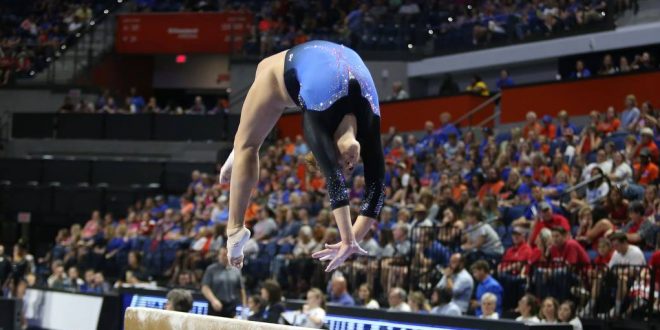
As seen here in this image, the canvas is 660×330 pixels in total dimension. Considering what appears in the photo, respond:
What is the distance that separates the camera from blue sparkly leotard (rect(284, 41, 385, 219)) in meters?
4.99

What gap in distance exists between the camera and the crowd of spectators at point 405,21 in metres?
22.1

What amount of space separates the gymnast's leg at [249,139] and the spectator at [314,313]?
4.71 metres

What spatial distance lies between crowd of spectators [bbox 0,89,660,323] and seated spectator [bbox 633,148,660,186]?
0.02m

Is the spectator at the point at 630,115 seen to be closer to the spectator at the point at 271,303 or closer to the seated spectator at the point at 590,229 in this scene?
the seated spectator at the point at 590,229

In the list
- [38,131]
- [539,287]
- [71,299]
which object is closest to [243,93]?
[38,131]

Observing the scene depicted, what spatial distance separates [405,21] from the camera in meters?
25.6

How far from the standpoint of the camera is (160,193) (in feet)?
78.3

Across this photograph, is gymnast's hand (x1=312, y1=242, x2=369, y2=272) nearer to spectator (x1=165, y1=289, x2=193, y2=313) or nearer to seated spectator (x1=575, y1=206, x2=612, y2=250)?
spectator (x1=165, y1=289, x2=193, y2=313)

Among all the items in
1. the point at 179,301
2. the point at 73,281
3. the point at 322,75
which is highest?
the point at 322,75

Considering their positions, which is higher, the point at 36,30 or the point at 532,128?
the point at 36,30

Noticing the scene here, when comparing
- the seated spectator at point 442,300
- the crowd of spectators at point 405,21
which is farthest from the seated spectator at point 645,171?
the crowd of spectators at point 405,21

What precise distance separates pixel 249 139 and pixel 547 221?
7.54 meters

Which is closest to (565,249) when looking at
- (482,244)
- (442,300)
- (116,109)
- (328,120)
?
(482,244)

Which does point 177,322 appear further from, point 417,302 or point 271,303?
point 417,302
